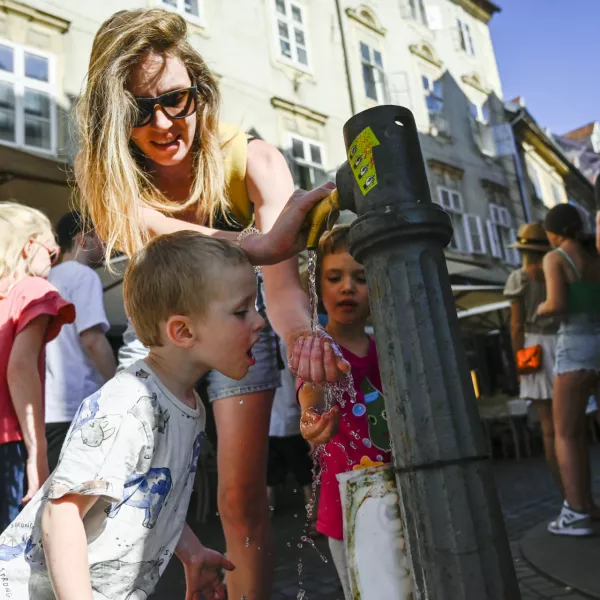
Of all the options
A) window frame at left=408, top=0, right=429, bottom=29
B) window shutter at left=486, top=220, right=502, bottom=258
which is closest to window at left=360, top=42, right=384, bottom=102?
window frame at left=408, top=0, right=429, bottom=29

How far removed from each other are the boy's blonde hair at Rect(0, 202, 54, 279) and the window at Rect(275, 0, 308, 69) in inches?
400

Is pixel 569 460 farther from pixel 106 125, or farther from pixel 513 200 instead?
pixel 513 200

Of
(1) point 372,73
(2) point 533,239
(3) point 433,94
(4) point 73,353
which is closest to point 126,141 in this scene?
(4) point 73,353

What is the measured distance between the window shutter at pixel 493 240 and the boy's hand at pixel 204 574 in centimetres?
1663

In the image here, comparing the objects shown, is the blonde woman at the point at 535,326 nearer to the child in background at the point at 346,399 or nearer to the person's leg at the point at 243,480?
the child in background at the point at 346,399

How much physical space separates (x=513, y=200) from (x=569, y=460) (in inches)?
674

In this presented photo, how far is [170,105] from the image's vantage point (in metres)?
1.90

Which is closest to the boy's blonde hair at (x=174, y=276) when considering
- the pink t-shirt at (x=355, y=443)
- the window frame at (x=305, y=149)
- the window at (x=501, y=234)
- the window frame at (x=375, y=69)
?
the pink t-shirt at (x=355, y=443)

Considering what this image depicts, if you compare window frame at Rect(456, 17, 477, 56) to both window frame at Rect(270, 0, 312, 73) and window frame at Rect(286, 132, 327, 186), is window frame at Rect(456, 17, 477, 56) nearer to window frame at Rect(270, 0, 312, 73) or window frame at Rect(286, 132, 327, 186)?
window frame at Rect(270, 0, 312, 73)

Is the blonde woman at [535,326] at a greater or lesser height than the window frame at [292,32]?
lesser

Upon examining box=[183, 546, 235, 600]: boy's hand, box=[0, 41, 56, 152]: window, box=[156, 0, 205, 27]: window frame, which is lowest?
box=[183, 546, 235, 600]: boy's hand

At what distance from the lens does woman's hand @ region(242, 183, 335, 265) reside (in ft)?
4.12

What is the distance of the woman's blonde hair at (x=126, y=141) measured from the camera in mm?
1830

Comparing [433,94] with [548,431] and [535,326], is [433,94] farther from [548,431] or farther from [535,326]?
[548,431]
